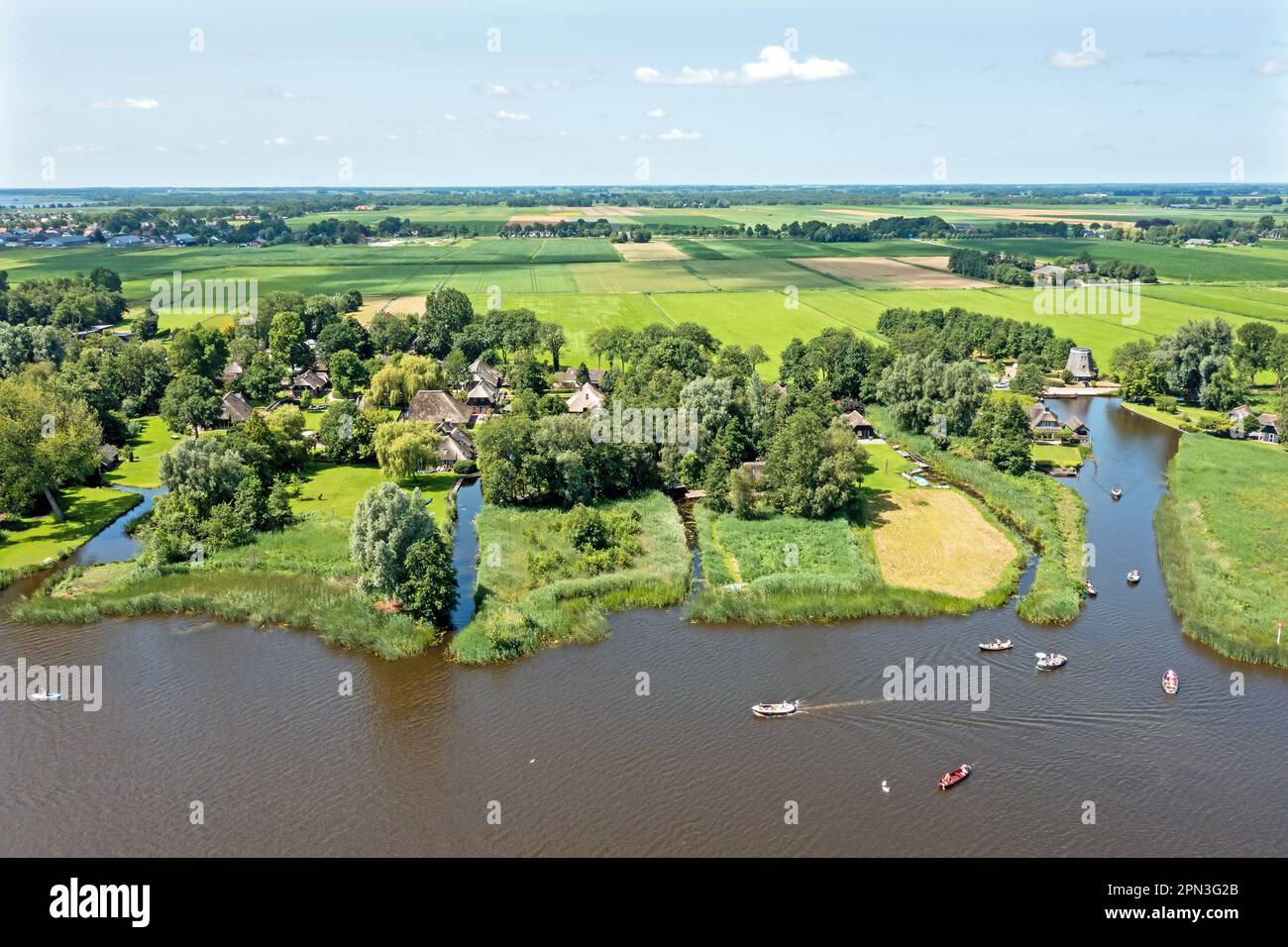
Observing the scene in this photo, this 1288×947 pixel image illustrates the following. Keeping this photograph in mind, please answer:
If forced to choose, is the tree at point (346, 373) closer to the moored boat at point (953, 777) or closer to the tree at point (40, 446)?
the tree at point (40, 446)

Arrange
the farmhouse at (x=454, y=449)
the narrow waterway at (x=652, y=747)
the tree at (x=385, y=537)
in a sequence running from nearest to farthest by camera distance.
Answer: the narrow waterway at (x=652, y=747)
the tree at (x=385, y=537)
the farmhouse at (x=454, y=449)

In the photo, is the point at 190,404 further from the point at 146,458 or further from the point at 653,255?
the point at 653,255

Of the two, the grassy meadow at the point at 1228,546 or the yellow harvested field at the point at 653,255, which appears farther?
the yellow harvested field at the point at 653,255

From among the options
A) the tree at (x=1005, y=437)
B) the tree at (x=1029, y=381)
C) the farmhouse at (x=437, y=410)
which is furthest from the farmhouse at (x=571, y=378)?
the tree at (x=1029, y=381)

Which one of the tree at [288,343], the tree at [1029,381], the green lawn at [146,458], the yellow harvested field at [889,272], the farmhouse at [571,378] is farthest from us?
the yellow harvested field at [889,272]

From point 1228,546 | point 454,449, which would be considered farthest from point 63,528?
point 1228,546
